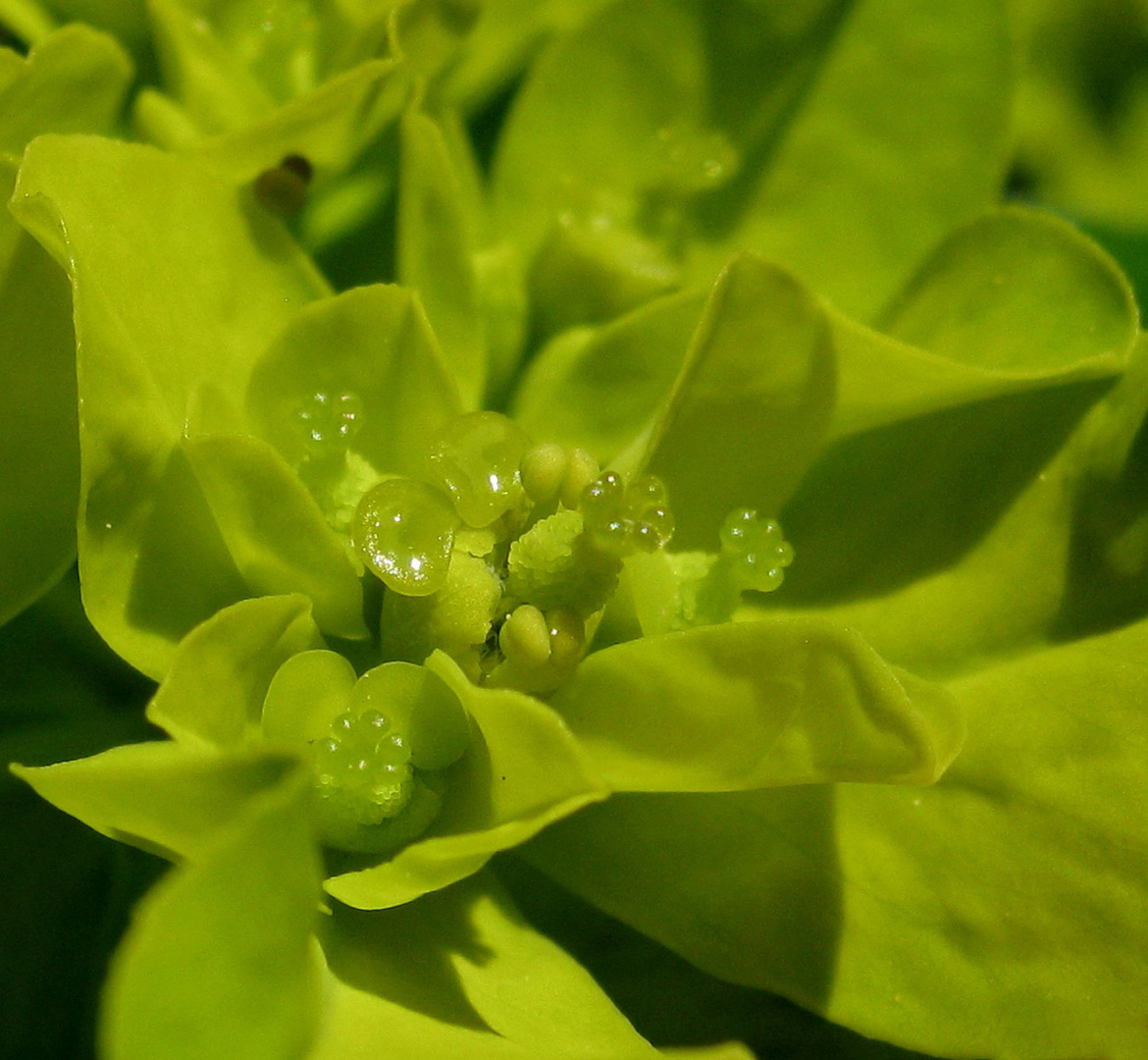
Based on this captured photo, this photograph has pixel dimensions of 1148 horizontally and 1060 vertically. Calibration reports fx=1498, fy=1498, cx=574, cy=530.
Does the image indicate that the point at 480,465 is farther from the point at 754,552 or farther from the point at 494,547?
the point at 754,552

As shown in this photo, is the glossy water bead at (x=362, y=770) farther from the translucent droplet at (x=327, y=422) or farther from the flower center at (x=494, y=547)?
the translucent droplet at (x=327, y=422)

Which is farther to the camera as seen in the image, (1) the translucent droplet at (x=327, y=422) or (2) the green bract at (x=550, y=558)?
(1) the translucent droplet at (x=327, y=422)

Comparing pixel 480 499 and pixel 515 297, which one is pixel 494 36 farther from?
pixel 480 499

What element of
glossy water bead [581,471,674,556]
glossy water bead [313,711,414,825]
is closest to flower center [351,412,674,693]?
glossy water bead [581,471,674,556]

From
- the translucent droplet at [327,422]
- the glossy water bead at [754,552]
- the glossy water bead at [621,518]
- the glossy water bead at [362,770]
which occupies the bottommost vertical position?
the glossy water bead at [362,770]

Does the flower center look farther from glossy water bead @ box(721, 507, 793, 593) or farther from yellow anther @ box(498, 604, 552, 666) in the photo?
glossy water bead @ box(721, 507, 793, 593)

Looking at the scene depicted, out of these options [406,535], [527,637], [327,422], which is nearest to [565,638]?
[527,637]

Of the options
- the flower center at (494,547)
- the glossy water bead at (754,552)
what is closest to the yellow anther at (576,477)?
the flower center at (494,547)

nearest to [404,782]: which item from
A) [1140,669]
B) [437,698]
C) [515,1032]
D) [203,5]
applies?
[437,698]
